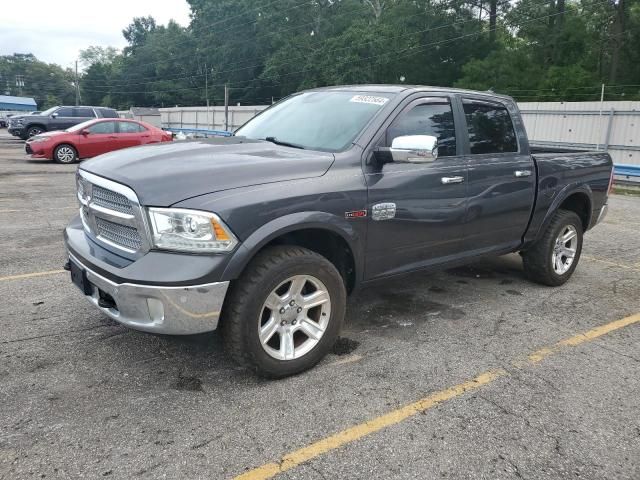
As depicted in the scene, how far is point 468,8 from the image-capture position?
163ft

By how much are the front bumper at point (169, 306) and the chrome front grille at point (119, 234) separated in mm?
252

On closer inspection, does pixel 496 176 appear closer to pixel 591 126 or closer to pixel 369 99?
pixel 369 99

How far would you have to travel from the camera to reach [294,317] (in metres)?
3.43

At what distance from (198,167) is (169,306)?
859mm

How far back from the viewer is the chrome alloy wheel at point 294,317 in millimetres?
3326

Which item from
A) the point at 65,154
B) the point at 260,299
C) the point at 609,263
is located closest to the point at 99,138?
the point at 65,154

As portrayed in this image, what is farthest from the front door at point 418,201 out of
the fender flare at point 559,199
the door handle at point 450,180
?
the fender flare at point 559,199

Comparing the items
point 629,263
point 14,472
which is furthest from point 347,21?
point 14,472

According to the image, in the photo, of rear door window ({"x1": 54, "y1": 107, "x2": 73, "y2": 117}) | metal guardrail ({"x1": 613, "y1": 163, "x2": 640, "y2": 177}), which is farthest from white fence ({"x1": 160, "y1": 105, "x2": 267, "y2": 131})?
metal guardrail ({"x1": 613, "y1": 163, "x2": 640, "y2": 177})

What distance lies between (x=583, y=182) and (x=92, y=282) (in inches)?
189

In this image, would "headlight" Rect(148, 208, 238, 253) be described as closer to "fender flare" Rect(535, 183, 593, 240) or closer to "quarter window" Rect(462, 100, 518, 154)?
"quarter window" Rect(462, 100, 518, 154)

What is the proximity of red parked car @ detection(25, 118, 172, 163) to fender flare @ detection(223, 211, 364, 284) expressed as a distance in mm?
14394

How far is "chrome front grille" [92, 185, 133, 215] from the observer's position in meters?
3.16

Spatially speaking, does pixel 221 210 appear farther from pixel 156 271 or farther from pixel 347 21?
pixel 347 21
